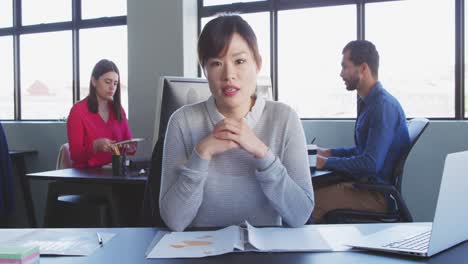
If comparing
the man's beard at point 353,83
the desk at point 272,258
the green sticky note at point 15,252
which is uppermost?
the man's beard at point 353,83

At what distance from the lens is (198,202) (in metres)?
1.35

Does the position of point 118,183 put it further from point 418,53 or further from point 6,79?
point 6,79

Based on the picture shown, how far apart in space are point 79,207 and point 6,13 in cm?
324

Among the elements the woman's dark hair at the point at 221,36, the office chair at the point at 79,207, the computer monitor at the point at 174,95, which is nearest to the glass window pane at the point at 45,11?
the office chair at the point at 79,207

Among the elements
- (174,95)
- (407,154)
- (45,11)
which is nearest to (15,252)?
(174,95)

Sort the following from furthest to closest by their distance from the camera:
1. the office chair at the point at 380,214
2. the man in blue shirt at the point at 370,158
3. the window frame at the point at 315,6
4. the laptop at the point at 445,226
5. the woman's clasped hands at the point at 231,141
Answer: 1. the window frame at the point at 315,6
2. the man in blue shirt at the point at 370,158
3. the office chair at the point at 380,214
4. the woman's clasped hands at the point at 231,141
5. the laptop at the point at 445,226

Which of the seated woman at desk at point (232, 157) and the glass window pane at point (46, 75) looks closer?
the seated woman at desk at point (232, 157)

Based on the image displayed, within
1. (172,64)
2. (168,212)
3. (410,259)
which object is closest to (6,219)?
(168,212)

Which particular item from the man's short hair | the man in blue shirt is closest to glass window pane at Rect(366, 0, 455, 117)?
the man's short hair

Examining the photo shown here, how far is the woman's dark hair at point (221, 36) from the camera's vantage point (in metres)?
1.39

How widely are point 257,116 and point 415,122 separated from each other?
1.29 meters

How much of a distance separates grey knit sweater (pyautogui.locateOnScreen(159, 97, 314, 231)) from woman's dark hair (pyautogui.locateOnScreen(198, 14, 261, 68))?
17 centimetres

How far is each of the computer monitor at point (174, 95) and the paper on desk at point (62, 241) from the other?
3.73 feet

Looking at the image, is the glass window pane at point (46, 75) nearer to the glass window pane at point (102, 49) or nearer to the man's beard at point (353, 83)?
the glass window pane at point (102, 49)
